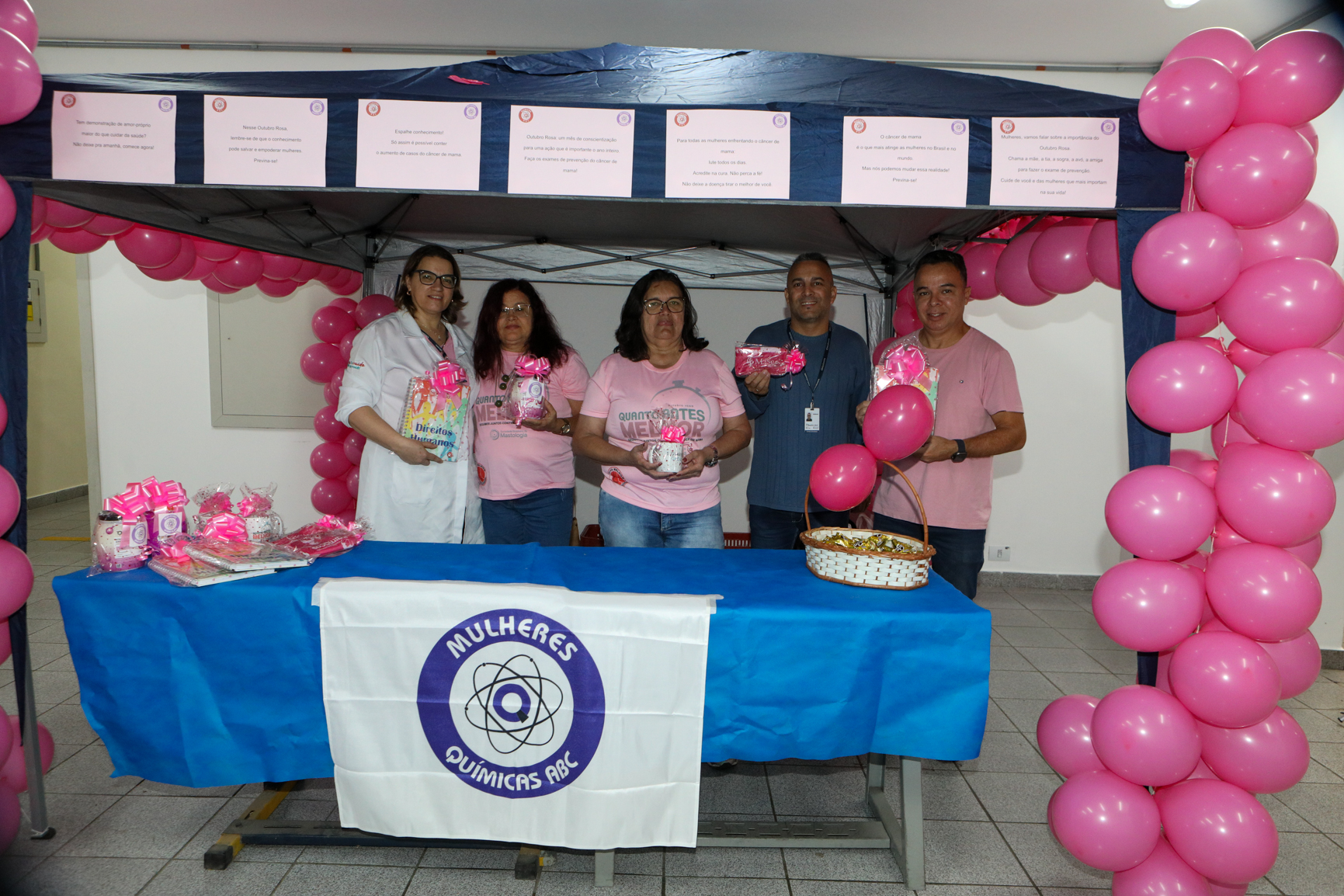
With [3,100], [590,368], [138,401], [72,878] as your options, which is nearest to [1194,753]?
[72,878]

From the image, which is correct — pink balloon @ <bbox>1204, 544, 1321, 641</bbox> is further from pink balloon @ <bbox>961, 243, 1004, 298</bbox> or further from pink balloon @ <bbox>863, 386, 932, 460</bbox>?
pink balloon @ <bbox>961, 243, 1004, 298</bbox>

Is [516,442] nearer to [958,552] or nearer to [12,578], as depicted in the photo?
[12,578]

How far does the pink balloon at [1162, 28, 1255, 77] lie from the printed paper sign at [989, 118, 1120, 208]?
0.71 feet

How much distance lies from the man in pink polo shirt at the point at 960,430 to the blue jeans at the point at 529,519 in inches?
48.1

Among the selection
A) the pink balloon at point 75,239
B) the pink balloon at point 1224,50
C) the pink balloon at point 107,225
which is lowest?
the pink balloon at point 75,239

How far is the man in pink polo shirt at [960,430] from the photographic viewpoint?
105 inches

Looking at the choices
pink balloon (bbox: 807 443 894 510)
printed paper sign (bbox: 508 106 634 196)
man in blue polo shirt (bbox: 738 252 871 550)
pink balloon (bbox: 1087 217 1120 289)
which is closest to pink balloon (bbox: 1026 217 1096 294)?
pink balloon (bbox: 1087 217 1120 289)

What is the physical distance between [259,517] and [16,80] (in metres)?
1.26

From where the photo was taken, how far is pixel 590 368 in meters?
4.85

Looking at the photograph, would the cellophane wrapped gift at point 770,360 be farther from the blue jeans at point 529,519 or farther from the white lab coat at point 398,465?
the white lab coat at point 398,465

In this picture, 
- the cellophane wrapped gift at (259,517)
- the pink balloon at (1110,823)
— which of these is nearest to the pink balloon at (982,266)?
the pink balloon at (1110,823)

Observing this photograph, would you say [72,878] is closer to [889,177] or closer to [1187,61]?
[889,177]

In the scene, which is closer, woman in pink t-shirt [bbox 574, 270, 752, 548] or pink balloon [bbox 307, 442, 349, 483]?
woman in pink t-shirt [bbox 574, 270, 752, 548]

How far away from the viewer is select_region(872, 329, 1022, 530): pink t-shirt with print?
8.75ft
